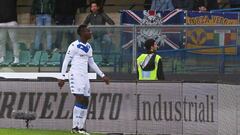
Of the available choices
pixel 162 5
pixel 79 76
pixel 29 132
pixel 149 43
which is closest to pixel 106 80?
pixel 79 76

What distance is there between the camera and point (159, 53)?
17469mm

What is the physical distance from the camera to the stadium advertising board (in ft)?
51.6

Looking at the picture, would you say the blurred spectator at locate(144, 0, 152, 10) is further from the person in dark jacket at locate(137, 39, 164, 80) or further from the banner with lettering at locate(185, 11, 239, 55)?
the person in dark jacket at locate(137, 39, 164, 80)

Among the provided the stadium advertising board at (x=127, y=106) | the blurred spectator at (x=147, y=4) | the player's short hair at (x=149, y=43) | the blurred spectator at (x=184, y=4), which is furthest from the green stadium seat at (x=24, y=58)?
the blurred spectator at (x=147, y=4)

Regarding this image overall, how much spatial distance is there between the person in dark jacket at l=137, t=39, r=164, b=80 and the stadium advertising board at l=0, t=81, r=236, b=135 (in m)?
0.21

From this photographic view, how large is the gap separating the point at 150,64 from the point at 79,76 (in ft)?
5.40

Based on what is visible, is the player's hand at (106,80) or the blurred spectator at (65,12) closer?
the player's hand at (106,80)

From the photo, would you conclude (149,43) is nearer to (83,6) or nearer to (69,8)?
(69,8)

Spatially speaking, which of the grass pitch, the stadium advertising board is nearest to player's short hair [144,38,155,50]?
the stadium advertising board

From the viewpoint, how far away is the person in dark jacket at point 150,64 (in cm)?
1597

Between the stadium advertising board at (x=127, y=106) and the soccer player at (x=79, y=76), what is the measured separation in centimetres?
114

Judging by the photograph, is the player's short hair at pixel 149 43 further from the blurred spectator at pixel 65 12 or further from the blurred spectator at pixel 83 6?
the blurred spectator at pixel 83 6

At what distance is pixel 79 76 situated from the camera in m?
15.1

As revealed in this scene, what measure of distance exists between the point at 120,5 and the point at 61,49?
6.47 m
